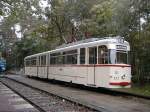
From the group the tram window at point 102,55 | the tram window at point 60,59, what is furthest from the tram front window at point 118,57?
the tram window at point 60,59

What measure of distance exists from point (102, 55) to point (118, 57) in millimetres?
894

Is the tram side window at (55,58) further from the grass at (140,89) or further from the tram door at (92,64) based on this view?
the grass at (140,89)

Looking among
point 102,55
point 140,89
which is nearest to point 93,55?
point 102,55

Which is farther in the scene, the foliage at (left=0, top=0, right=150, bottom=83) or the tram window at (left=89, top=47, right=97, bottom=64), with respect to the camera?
the foliage at (left=0, top=0, right=150, bottom=83)

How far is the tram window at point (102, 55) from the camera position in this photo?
21250 mm

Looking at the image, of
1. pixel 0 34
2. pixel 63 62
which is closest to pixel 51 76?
pixel 63 62

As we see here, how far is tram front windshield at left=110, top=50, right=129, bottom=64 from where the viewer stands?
20969 millimetres

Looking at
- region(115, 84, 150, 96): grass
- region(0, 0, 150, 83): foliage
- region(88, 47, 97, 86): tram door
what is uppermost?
region(0, 0, 150, 83): foliage

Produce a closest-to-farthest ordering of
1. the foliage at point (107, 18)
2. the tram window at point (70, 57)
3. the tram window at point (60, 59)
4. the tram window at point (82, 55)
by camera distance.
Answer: the tram window at point (82, 55), the foliage at point (107, 18), the tram window at point (70, 57), the tram window at point (60, 59)

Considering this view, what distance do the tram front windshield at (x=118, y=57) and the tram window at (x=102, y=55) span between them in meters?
0.37

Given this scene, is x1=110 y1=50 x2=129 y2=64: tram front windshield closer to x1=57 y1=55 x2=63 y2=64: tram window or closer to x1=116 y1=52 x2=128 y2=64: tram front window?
x1=116 y1=52 x2=128 y2=64: tram front window

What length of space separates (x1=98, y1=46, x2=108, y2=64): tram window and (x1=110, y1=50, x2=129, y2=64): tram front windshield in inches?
14.6

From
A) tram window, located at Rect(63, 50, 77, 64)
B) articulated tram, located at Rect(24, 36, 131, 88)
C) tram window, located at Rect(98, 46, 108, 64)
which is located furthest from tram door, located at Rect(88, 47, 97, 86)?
tram window, located at Rect(63, 50, 77, 64)

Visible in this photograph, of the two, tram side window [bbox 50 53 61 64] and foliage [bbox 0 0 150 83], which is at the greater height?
foliage [bbox 0 0 150 83]
